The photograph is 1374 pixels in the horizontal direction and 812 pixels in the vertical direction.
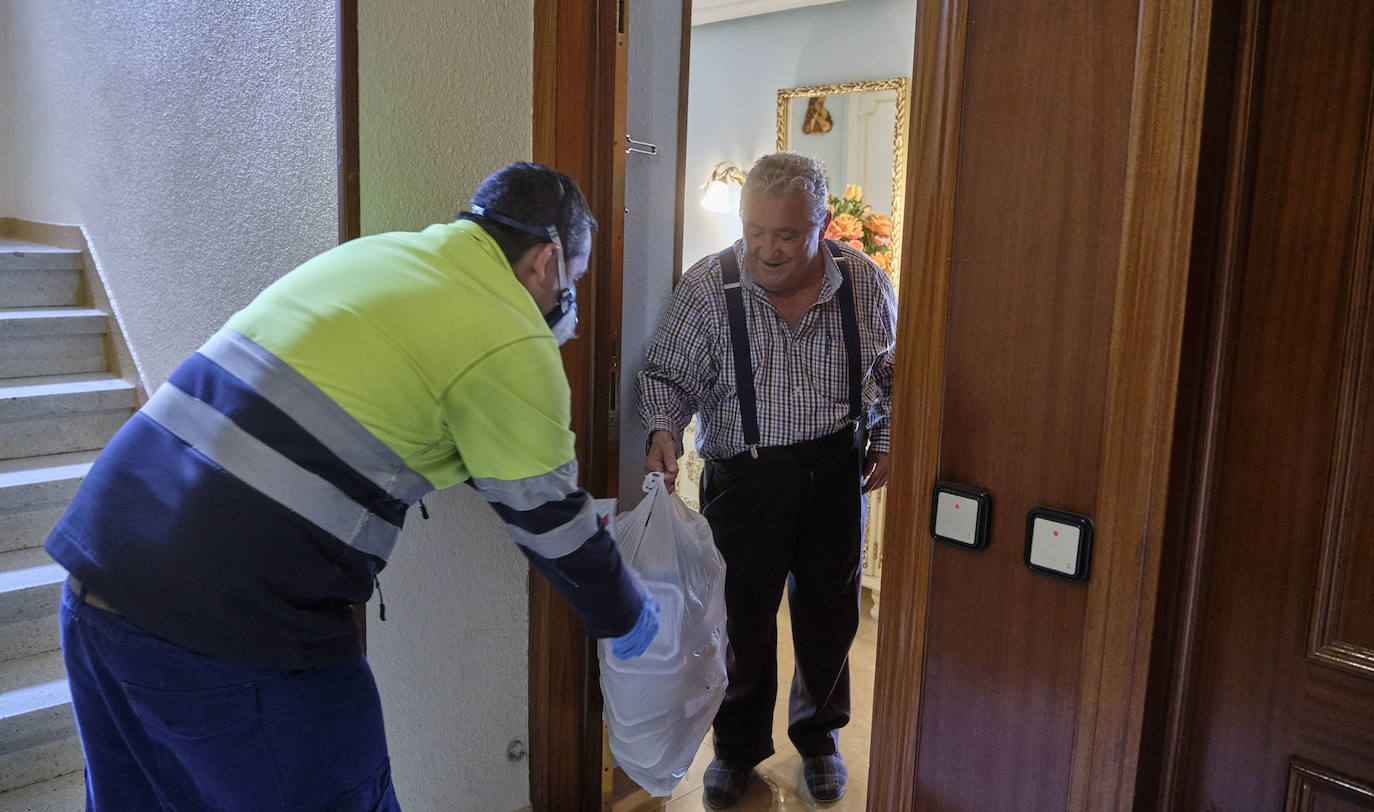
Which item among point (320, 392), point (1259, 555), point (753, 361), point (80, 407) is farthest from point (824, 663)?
point (80, 407)

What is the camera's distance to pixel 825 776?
2.34 meters

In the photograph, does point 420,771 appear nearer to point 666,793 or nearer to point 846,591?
point 666,793

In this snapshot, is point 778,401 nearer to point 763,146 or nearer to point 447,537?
point 447,537

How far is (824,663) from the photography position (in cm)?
232

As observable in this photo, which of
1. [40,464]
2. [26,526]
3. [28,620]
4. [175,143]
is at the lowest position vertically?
[28,620]

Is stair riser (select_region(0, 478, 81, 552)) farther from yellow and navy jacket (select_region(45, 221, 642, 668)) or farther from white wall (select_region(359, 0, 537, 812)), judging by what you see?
yellow and navy jacket (select_region(45, 221, 642, 668))

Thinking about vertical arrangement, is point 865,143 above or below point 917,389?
above

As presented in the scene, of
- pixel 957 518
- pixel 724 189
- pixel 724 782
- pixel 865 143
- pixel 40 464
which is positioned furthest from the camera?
pixel 724 189

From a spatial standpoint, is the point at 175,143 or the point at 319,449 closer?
the point at 319,449

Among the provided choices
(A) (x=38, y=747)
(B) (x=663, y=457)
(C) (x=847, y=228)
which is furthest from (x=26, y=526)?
(C) (x=847, y=228)

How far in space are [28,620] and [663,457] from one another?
1680 mm

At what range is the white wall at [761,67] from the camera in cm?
355

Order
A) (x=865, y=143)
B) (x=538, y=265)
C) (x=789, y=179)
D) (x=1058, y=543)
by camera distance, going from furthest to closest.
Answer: (x=865, y=143) < (x=789, y=179) < (x=538, y=265) < (x=1058, y=543)

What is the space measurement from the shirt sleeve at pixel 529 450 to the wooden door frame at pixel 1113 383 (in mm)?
463
